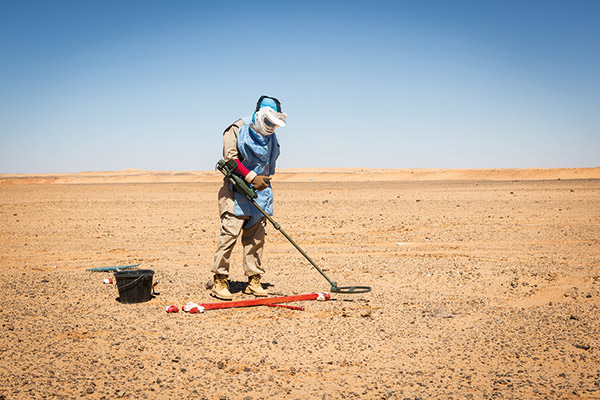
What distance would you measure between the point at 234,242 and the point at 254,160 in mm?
1056

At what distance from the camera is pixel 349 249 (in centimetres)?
960

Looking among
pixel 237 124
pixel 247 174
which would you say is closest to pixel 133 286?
pixel 247 174

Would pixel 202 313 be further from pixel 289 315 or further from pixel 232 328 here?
pixel 289 315

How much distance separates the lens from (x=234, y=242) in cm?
586

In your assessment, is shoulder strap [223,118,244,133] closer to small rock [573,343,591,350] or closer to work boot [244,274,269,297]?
work boot [244,274,269,297]

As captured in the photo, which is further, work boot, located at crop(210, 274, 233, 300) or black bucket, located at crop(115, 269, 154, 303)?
work boot, located at crop(210, 274, 233, 300)

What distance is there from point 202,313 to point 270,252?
13.8 feet

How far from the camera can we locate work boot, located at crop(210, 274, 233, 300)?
228 inches

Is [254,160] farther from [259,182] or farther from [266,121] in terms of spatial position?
[266,121]

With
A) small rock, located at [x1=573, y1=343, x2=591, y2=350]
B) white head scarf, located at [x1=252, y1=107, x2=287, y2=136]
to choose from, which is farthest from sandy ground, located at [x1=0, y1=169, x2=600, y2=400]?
white head scarf, located at [x1=252, y1=107, x2=287, y2=136]

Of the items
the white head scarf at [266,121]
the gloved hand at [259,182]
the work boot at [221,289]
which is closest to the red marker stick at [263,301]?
the work boot at [221,289]

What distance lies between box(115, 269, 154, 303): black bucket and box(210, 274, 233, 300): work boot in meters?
0.80

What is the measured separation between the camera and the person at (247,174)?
18.2 feet

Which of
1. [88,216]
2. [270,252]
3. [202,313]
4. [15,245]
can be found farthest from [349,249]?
[88,216]
